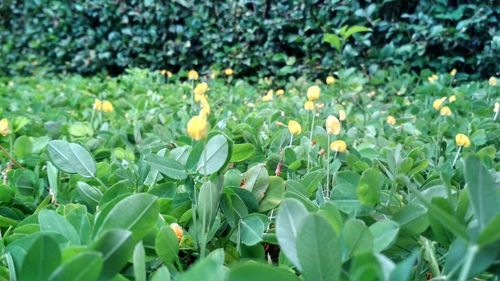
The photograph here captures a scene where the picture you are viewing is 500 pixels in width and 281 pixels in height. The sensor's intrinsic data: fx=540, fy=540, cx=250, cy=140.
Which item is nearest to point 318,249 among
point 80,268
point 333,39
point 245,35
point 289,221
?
point 289,221

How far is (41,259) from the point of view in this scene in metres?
0.40

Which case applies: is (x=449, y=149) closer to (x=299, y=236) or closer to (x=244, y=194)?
(x=244, y=194)

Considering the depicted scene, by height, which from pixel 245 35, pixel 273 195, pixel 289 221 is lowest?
pixel 245 35

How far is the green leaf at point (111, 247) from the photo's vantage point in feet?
1.31

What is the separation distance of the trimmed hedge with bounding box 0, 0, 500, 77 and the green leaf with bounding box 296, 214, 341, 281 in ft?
9.71

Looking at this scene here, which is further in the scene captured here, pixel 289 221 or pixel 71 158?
pixel 71 158

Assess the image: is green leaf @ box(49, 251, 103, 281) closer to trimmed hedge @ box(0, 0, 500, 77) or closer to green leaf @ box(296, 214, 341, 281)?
green leaf @ box(296, 214, 341, 281)

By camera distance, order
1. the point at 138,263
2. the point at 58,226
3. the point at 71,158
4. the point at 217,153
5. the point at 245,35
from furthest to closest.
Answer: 1. the point at 245,35
2. the point at 71,158
3. the point at 217,153
4. the point at 58,226
5. the point at 138,263

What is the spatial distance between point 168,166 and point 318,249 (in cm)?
33

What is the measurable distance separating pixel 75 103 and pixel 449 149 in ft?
5.37

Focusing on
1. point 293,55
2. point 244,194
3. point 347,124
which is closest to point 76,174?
point 244,194

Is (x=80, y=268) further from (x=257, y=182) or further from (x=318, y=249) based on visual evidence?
(x=257, y=182)

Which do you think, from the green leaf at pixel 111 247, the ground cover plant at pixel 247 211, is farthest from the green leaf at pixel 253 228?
the green leaf at pixel 111 247

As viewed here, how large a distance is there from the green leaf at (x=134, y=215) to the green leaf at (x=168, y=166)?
20 cm
